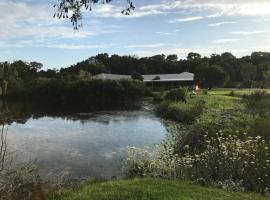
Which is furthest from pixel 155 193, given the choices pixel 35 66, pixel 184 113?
pixel 35 66

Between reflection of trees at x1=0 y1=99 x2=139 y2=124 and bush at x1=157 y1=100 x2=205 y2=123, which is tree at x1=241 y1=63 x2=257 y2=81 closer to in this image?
reflection of trees at x1=0 y1=99 x2=139 y2=124

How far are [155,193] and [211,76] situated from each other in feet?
219

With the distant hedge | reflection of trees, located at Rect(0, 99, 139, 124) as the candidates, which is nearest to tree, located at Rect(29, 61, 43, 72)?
the distant hedge

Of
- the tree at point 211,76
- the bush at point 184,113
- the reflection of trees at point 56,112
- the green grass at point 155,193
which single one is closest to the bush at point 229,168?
the green grass at point 155,193

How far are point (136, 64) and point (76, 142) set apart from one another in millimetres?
83658

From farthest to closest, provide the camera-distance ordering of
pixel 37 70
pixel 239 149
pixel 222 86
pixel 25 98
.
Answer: pixel 37 70 → pixel 222 86 → pixel 25 98 → pixel 239 149

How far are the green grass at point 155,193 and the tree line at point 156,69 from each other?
157ft

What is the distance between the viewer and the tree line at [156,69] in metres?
67.9

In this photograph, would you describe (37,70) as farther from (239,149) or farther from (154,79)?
(239,149)

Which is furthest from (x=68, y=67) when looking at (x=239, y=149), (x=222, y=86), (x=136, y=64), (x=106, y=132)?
(x=239, y=149)

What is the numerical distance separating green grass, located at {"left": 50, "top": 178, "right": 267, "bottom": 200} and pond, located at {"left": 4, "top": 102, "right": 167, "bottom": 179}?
14.2 ft

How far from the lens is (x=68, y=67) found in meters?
92.3

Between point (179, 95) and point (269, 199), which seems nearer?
point (269, 199)

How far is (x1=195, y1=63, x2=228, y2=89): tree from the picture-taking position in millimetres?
71625
